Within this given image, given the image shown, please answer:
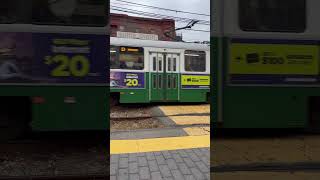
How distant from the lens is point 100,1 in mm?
1500

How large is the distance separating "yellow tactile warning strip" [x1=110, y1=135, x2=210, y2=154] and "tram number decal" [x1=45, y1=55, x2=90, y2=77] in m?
0.88

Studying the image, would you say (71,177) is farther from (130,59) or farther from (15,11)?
(130,59)

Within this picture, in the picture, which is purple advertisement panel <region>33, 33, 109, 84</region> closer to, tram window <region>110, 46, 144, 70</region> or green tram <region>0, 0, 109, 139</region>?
green tram <region>0, 0, 109, 139</region>

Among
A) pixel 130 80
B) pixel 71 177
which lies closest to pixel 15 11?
pixel 71 177

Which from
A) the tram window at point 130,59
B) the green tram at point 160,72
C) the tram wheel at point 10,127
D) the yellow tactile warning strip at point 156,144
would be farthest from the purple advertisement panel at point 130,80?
the tram wheel at point 10,127

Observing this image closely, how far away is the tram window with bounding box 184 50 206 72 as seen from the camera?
9033 millimetres

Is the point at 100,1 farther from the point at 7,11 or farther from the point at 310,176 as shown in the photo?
the point at 310,176

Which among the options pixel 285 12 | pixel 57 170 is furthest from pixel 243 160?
pixel 57 170

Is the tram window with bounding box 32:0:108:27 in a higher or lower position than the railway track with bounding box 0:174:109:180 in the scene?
higher

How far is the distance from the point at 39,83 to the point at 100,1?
0.42m

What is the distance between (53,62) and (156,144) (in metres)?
1.60

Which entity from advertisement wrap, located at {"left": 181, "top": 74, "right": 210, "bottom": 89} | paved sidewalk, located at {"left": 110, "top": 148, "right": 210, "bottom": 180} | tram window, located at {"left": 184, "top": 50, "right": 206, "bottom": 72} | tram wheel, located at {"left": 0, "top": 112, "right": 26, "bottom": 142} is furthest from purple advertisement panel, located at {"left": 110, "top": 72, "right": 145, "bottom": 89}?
tram wheel, located at {"left": 0, "top": 112, "right": 26, "bottom": 142}

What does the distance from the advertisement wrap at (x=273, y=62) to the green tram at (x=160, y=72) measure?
6476 mm

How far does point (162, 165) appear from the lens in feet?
7.25
